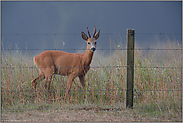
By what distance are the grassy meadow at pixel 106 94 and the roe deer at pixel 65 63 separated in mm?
178

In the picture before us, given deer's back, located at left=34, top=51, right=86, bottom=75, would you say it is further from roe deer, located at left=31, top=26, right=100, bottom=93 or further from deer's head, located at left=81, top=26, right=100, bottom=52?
deer's head, located at left=81, top=26, right=100, bottom=52

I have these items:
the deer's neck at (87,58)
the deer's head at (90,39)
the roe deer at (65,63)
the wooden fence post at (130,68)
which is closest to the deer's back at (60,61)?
the roe deer at (65,63)

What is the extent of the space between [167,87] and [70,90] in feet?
8.05

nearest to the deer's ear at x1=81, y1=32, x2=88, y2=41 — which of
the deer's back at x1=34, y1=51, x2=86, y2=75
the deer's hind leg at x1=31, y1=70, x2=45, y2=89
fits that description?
the deer's back at x1=34, y1=51, x2=86, y2=75

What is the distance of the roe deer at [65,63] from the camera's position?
5805mm

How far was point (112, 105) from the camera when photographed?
211 inches

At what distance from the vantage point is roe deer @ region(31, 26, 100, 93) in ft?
19.0

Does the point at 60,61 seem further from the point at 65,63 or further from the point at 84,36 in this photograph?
the point at 84,36

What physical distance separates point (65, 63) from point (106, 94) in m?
1.44

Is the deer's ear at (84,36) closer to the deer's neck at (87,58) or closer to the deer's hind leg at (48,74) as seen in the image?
the deer's neck at (87,58)

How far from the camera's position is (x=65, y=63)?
605cm

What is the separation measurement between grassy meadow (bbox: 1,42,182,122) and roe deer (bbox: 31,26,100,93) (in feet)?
0.58

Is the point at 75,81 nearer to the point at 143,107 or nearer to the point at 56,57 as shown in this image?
the point at 56,57

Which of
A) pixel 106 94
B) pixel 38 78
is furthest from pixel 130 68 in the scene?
pixel 38 78
